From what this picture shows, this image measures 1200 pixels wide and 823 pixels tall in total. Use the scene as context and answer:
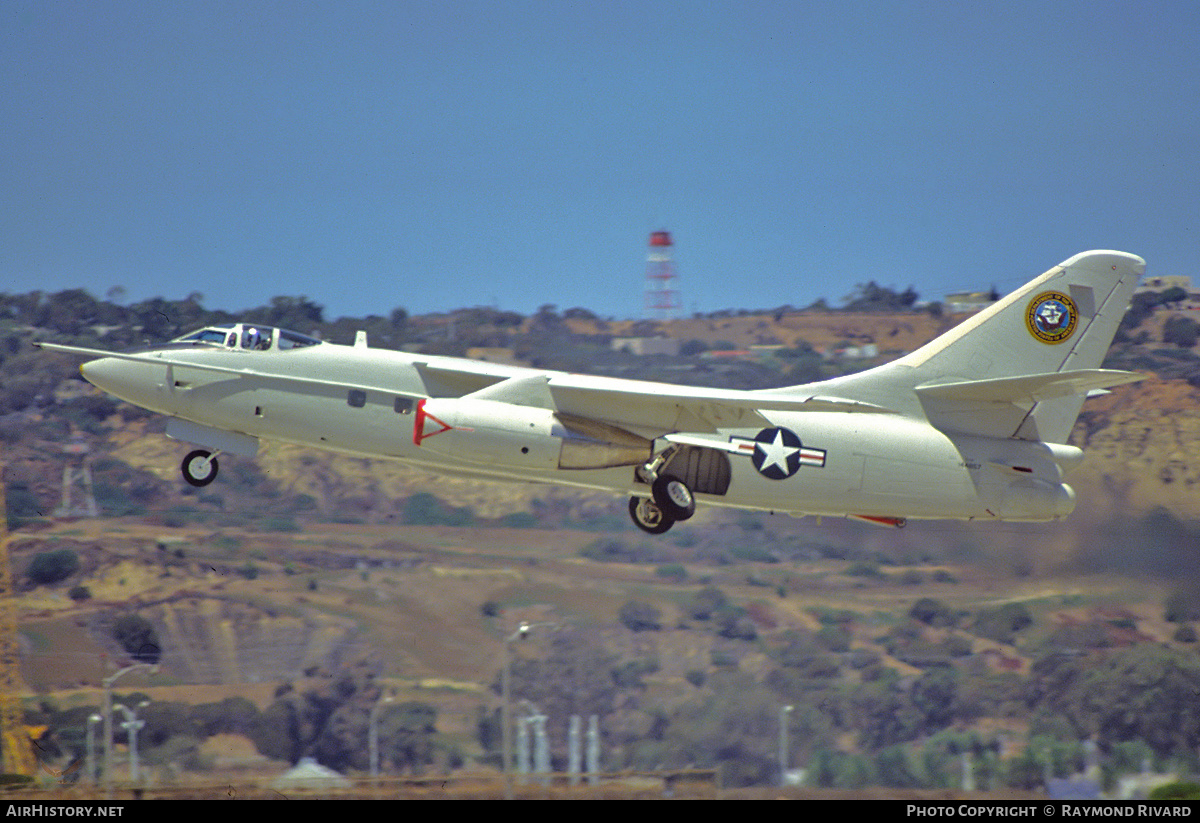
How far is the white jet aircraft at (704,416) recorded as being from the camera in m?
20.0

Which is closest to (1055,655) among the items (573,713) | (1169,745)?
(1169,745)

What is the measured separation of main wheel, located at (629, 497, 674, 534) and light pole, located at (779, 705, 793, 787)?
576 inches

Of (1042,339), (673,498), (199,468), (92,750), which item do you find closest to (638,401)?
(673,498)

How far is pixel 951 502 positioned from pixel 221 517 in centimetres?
2971

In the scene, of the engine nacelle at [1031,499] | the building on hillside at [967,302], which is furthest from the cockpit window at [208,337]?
the building on hillside at [967,302]

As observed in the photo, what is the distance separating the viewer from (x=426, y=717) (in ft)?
120

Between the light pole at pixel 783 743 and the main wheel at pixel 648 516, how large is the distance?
14.6 meters

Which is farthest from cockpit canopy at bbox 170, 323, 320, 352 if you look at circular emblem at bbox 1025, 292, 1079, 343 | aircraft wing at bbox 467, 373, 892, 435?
circular emblem at bbox 1025, 292, 1079, 343

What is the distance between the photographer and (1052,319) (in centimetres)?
2278

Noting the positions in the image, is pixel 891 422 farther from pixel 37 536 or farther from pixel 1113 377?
pixel 37 536

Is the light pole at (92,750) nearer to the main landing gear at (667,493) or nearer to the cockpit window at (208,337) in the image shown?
the cockpit window at (208,337)
